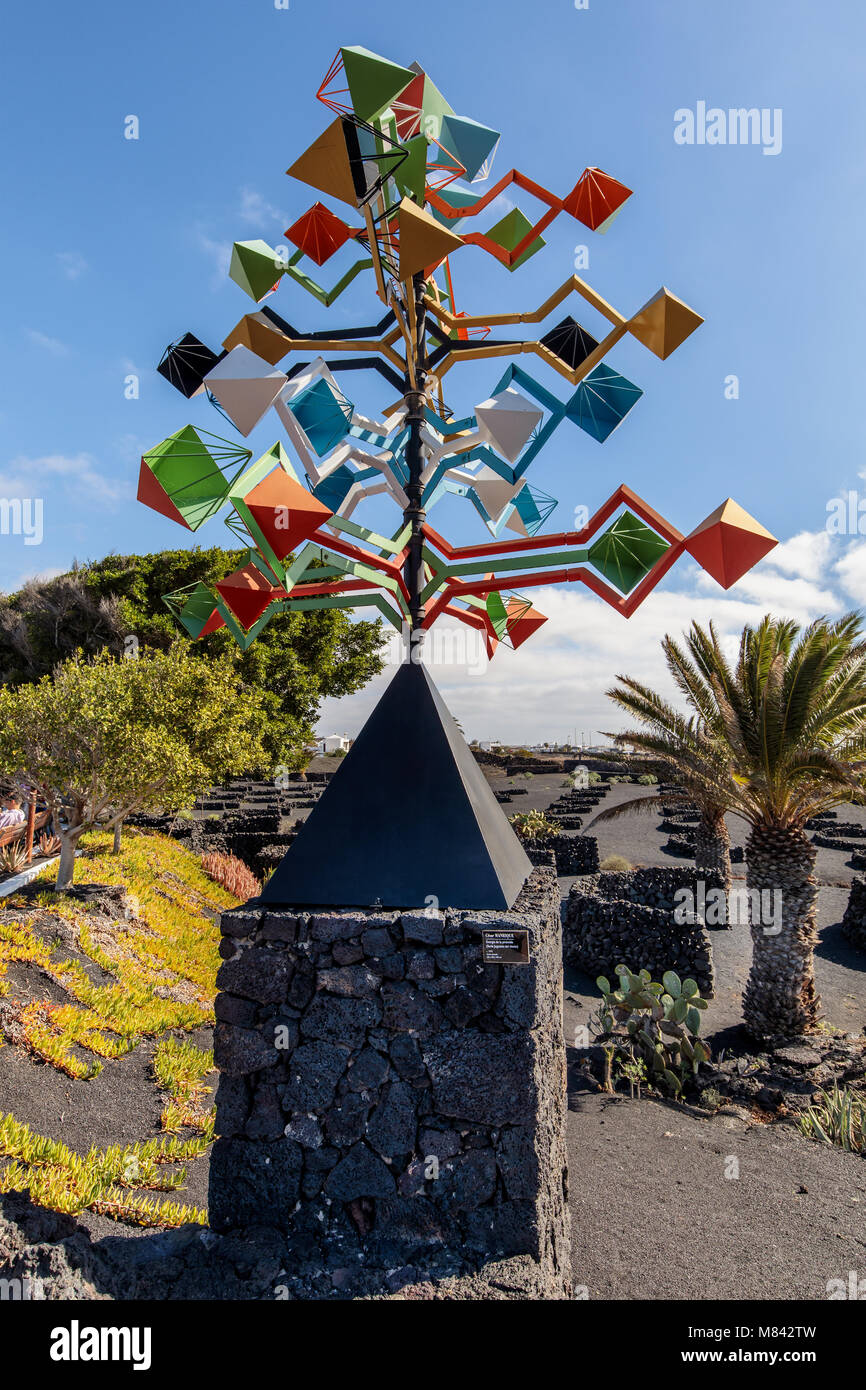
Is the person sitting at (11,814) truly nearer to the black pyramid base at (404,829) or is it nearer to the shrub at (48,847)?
the shrub at (48,847)

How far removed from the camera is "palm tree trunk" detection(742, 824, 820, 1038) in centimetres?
1059

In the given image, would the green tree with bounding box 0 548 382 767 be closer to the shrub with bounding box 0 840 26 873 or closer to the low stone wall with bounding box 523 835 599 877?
the shrub with bounding box 0 840 26 873

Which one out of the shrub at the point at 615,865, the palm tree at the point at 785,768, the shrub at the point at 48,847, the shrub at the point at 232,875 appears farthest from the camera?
the shrub at the point at 615,865

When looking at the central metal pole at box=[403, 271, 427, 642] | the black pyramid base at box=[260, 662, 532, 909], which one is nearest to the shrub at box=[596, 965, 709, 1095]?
the black pyramid base at box=[260, 662, 532, 909]

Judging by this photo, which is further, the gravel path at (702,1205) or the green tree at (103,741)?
the green tree at (103,741)

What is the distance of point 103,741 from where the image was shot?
38.1 feet

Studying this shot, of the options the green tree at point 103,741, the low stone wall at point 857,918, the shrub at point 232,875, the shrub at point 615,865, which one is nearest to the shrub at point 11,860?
the green tree at point 103,741

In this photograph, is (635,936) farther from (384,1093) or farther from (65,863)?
(384,1093)

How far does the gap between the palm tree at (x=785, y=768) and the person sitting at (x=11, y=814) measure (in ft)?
45.7

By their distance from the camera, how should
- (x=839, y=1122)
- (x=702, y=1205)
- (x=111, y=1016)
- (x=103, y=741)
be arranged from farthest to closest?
(x=103, y=741)
(x=111, y=1016)
(x=839, y=1122)
(x=702, y=1205)

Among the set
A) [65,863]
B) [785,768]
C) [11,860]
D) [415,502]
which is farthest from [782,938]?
[11,860]

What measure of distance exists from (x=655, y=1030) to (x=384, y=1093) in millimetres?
7334

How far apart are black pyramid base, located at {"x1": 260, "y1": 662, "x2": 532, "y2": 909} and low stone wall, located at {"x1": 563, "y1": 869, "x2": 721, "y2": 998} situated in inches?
389

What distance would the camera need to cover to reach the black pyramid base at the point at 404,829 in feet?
13.5
